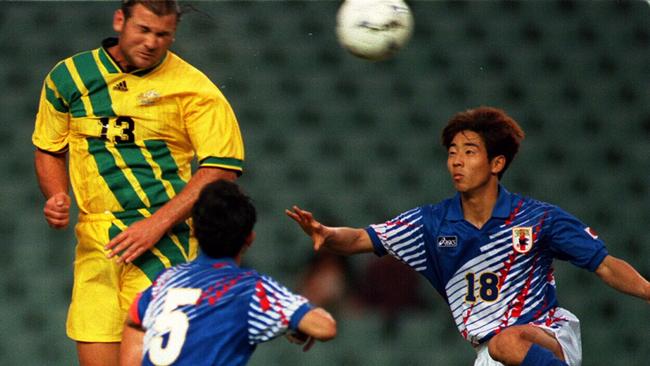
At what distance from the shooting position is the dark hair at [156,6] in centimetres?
518

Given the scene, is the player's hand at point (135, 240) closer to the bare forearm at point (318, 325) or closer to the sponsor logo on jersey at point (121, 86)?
the sponsor logo on jersey at point (121, 86)

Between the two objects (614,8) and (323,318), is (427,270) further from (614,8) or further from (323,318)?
(614,8)

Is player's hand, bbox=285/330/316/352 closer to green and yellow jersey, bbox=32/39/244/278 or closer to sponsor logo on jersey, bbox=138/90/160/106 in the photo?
green and yellow jersey, bbox=32/39/244/278

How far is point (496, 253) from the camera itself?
18.1 ft

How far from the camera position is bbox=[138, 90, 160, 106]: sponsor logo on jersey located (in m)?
5.23

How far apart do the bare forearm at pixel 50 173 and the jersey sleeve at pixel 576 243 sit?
194 cm

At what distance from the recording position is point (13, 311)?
24.7 feet

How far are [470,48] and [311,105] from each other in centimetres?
98

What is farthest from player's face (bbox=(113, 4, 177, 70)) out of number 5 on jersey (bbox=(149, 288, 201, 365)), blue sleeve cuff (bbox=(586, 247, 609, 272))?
blue sleeve cuff (bbox=(586, 247, 609, 272))

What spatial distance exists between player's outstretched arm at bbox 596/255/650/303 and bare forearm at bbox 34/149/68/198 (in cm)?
214

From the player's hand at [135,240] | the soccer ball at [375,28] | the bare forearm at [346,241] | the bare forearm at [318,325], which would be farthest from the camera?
the soccer ball at [375,28]

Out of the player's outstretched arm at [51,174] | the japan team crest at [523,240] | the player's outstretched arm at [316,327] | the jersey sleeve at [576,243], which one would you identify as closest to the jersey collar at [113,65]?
the player's outstretched arm at [51,174]

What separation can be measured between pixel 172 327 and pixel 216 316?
0.14 m

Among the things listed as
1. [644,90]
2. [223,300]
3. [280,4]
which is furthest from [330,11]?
[223,300]
